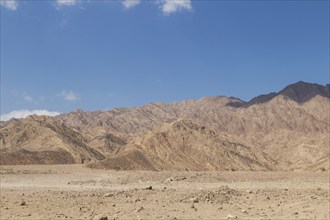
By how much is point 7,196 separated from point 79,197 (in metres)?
3.07

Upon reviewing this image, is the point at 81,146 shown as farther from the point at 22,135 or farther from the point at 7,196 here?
the point at 7,196

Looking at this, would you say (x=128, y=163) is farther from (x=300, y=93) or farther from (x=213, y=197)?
(x=300, y=93)

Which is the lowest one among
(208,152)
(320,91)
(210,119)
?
(208,152)

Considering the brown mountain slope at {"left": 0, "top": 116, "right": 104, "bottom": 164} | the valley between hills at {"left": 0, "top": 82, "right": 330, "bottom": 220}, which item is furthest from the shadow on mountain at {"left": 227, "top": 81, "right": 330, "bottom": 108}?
the brown mountain slope at {"left": 0, "top": 116, "right": 104, "bottom": 164}

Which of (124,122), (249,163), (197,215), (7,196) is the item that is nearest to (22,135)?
(249,163)

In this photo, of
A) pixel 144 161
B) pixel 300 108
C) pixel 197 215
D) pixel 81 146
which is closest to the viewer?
pixel 197 215

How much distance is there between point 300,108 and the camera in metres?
160

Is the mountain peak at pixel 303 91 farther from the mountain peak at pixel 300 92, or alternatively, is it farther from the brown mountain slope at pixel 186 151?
the brown mountain slope at pixel 186 151

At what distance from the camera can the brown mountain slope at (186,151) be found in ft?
207

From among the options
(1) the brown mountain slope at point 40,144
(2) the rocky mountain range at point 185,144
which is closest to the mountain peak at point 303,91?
(2) the rocky mountain range at point 185,144

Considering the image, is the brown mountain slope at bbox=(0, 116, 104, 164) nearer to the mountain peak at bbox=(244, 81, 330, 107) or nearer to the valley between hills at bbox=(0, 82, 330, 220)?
the valley between hills at bbox=(0, 82, 330, 220)

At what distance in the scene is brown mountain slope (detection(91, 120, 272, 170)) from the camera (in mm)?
63044

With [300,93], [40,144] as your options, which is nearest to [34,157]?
[40,144]

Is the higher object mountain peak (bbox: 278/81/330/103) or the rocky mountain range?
mountain peak (bbox: 278/81/330/103)
